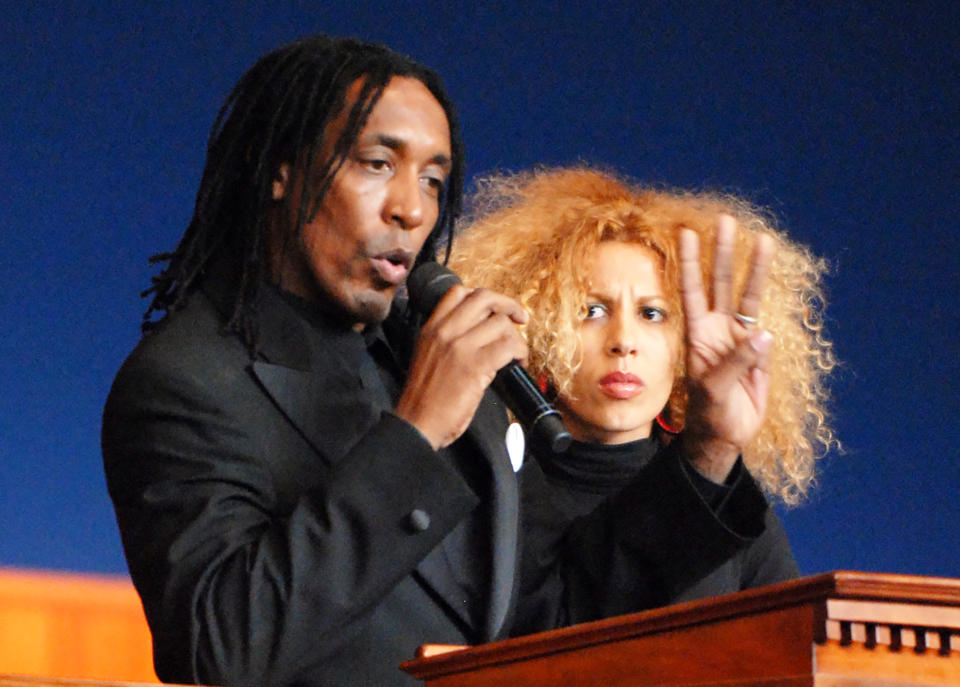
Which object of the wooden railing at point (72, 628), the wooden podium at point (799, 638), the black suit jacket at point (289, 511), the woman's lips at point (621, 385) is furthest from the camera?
the wooden railing at point (72, 628)

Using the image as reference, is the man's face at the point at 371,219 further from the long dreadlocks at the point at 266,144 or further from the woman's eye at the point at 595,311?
the woman's eye at the point at 595,311

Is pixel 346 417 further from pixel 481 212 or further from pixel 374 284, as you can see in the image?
pixel 481 212

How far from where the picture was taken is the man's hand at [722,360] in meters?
1.26

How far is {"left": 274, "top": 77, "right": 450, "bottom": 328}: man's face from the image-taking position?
131 cm

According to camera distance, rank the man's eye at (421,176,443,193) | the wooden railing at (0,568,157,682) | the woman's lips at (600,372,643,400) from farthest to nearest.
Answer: the wooden railing at (0,568,157,682), the woman's lips at (600,372,643,400), the man's eye at (421,176,443,193)

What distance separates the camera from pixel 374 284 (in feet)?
4.31

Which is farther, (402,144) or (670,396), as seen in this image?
(670,396)

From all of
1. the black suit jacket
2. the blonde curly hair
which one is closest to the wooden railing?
the blonde curly hair

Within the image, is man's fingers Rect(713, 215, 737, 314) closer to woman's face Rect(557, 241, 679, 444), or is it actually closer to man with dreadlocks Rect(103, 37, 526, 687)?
man with dreadlocks Rect(103, 37, 526, 687)

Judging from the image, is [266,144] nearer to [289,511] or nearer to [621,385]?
[289,511]

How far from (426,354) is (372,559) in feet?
0.61

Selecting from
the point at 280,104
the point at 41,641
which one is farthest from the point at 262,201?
the point at 41,641

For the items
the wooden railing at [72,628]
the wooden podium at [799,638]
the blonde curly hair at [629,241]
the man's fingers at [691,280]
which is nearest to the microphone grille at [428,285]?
the man's fingers at [691,280]

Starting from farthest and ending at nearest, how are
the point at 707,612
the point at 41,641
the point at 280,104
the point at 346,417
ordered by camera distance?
the point at 41,641 → the point at 280,104 → the point at 346,417 → the point at 707,612
